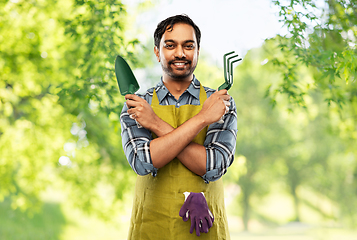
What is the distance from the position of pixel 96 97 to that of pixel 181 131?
2.17 metres

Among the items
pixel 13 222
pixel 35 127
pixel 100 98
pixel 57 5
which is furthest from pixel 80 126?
pixel 13 222

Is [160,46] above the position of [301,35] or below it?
below

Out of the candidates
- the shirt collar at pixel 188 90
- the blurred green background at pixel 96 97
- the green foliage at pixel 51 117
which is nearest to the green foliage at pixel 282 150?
the blurred green background at pixel 96 97

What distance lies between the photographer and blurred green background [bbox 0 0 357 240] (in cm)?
291

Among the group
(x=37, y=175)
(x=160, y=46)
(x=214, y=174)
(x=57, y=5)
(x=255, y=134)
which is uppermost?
(x=255, y=134)

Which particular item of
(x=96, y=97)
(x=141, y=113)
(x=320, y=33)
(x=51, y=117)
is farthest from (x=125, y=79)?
(x=51, y=117)

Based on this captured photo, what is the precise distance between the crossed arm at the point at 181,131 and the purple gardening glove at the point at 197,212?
10 cm

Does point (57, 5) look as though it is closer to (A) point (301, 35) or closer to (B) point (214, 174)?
(A) point (301, 35)

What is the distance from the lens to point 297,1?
8.63ft

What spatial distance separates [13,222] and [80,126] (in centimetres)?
627

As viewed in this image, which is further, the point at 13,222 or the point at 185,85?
the point at 13,222

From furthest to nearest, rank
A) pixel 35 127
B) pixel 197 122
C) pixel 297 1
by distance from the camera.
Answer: pixel 35 127 < pixel 297 1 < pixel 197 122

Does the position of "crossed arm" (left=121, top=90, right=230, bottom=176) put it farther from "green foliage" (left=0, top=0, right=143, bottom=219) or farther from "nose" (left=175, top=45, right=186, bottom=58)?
"green foliage" (left=0, top=0, right=143, bottom=219)

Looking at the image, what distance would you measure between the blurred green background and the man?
1.62m
